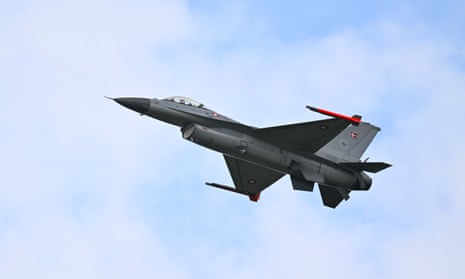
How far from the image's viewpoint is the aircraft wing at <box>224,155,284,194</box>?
42.1 m

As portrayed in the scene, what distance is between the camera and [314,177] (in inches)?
1527

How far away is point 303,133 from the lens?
37.8 metres

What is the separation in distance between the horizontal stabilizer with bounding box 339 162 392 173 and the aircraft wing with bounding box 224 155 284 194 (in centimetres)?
528

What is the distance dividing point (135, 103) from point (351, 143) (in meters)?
12.1

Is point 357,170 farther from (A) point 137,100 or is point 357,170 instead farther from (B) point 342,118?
(A) point 137,100

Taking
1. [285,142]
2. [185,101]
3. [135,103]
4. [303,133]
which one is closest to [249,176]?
[285,142]

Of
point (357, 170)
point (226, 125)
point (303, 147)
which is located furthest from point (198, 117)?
point (357, 170)

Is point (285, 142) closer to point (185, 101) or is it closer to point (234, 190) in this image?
point (185, 101)

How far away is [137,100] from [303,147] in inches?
323

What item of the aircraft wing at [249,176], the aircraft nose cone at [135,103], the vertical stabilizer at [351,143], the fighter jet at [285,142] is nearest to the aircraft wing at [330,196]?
the fighter jet at [285,142]

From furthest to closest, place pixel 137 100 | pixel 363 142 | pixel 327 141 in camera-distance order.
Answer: pixel 363 142
pixel 327 141
pixel 137 100

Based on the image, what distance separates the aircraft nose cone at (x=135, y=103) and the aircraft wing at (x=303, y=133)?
5235 millimetres

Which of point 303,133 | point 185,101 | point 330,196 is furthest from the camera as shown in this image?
point 330,196

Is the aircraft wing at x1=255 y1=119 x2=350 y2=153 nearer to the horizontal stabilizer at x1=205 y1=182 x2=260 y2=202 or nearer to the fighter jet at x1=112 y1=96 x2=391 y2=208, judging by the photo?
the fighter jet at x1=112 y1=96 x2=391 y2=208
